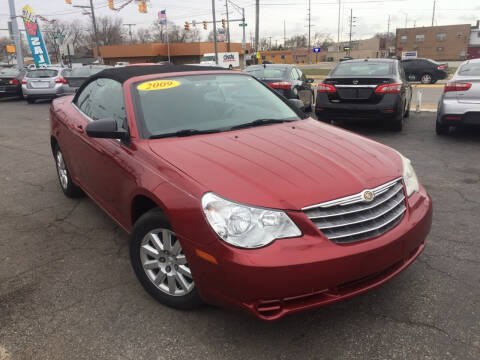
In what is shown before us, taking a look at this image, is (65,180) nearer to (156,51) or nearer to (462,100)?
(462,100)

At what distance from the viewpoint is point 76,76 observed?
52.9 ft

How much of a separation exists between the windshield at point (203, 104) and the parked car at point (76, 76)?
13.6 metres

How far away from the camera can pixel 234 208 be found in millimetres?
2105

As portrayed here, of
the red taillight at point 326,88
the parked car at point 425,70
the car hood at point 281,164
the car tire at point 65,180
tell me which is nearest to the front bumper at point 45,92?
the red taillight at point 326,88

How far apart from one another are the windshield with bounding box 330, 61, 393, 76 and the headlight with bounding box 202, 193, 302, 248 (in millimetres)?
6881

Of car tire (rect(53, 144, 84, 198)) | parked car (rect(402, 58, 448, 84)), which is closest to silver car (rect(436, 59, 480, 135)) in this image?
car tire (rect(53, 144, 84, 198))

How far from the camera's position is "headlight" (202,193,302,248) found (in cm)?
206

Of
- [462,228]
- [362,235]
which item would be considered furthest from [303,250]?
[462,228]

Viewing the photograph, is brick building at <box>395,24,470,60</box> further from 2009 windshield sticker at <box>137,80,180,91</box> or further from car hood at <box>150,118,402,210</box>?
car hood at <box>150,118,402,210</box>

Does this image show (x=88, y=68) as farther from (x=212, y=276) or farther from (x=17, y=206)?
(x=212, y=276)

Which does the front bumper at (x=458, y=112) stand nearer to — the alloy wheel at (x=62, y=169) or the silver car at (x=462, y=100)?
the silver car at (x=462, y=100)

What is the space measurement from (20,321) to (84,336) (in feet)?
1.64

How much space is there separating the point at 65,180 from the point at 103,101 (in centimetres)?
154

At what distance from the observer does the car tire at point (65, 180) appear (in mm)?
4617
